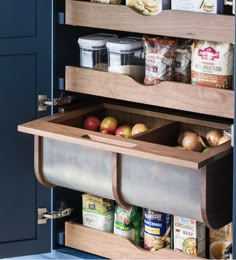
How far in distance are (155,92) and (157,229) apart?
0.50 meters

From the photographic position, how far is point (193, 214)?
130 inches

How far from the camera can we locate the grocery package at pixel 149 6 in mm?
3418

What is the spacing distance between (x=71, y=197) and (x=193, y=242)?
0.57 metres

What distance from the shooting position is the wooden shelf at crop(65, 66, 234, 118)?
329 cm

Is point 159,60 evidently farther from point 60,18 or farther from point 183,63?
point 60,18

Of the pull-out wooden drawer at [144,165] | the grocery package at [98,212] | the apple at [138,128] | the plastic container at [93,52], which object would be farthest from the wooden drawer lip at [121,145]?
the grocery package at [98,212]

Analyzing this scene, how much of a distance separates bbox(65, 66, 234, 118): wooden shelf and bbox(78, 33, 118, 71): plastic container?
5cm

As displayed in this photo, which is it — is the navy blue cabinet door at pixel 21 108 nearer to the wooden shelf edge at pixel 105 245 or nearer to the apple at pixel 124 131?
the wooden shelf edge at pixel 105 245

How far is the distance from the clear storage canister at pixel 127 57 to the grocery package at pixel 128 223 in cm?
48

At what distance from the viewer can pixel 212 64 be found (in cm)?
332

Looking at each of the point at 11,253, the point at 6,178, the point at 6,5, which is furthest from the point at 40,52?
the point at 11,253

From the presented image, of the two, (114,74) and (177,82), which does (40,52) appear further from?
(177,82)

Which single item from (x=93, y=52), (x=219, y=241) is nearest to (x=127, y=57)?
(x=93, y=52)

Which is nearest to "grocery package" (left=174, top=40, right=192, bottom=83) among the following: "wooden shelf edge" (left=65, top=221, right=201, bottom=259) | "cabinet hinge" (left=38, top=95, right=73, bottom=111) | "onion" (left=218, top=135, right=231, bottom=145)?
"onion" (left=218, top=135, right=231, bottom=145)
